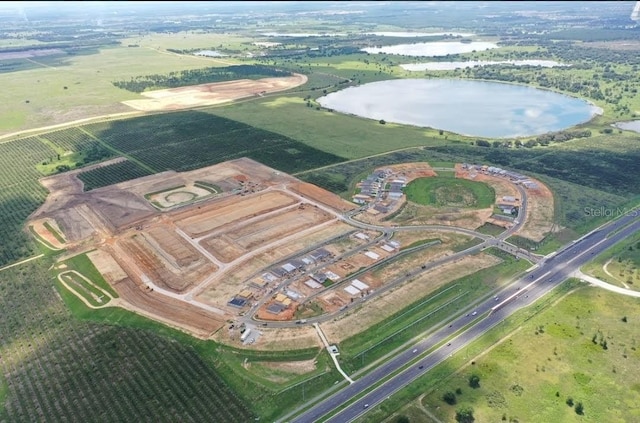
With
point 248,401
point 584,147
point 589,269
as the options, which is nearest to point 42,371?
point 248,401

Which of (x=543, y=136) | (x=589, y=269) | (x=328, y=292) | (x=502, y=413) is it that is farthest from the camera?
(x=543, y=136)

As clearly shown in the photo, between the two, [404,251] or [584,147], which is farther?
[584,147]

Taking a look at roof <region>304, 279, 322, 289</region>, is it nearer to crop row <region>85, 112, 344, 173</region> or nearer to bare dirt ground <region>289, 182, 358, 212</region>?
bare dirt ground <region>289, 182, 358, 212</region>

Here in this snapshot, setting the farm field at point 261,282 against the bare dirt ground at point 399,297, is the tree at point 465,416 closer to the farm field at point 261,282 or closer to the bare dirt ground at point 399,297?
the farm field at point 261,282

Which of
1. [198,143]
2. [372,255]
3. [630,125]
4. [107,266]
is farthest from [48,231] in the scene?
[630,125]

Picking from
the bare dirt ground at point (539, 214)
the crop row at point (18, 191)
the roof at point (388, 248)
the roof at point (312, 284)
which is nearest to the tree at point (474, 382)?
the roof at point (312, 284)

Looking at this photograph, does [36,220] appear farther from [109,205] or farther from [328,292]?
[328,292]

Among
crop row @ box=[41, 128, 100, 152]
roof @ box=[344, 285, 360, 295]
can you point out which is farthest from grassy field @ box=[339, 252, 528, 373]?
crop row @ box=[41, 128, 100, 152]
